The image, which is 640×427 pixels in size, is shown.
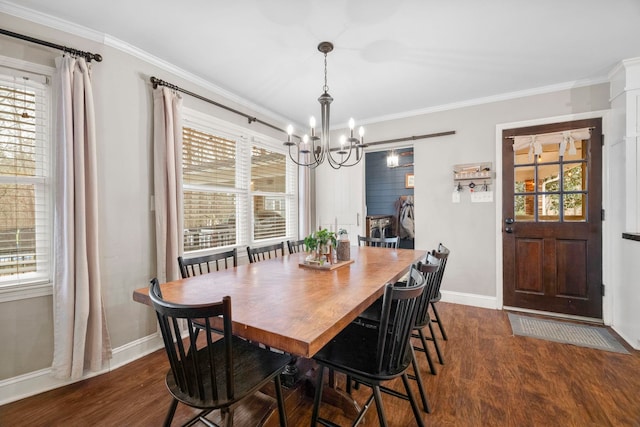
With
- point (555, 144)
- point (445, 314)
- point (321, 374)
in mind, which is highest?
point (555, 144)

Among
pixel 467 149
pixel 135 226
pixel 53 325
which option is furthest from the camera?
pixel 467 149

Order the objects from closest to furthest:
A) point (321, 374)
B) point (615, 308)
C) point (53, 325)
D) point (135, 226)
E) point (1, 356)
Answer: point (321, 374)
point (1, 356)
point (53, 325)
point (135, 226)
point (615, 308)

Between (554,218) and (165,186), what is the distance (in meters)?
4.11

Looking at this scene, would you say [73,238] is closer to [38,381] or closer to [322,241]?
[38,381]

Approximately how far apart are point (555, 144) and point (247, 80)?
3.50 meters

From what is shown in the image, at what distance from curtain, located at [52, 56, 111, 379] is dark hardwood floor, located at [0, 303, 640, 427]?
0.24 meters

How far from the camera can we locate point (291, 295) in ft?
4.60

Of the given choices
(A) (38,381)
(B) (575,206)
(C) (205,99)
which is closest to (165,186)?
(C) (205,99)

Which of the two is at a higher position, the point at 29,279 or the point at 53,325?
the point at 29,279

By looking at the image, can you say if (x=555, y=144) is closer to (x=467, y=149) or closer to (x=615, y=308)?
(x=467, y=149)

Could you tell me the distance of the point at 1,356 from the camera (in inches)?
69.3

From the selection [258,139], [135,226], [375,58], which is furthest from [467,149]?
[135,226]

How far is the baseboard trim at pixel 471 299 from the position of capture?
3.35 meters

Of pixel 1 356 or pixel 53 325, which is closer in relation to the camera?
pixel 1 356
